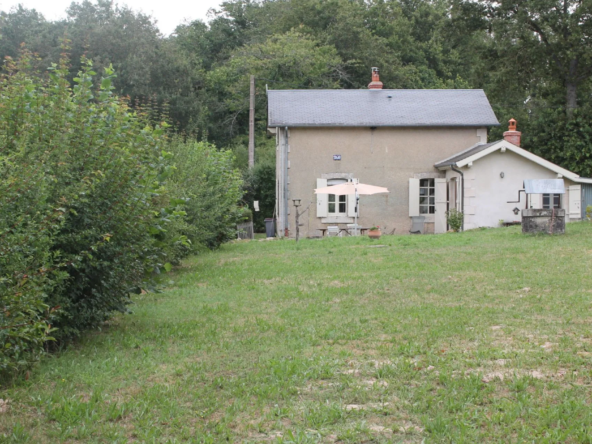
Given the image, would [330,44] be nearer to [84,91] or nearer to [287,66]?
[287,66]

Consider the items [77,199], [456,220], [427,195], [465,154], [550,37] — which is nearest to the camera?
[77,199]

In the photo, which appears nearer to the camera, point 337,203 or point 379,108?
point 337,203

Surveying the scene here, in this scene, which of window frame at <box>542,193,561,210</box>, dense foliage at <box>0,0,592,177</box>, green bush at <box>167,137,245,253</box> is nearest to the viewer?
green bush at <box>167,137,245,253</box>

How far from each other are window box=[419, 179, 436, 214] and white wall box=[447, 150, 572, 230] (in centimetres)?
155

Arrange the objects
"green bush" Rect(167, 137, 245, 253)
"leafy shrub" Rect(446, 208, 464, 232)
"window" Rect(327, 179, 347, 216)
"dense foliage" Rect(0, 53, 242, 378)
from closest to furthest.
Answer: "dense foliage" Rect(0, 53, 242, 378), "green bush" Rect(167, 137, 245, 253), "leafy shrub" Rect(446, 208, 464, 232), "window" Rect(327, 179, 347, 216)

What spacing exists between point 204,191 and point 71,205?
744 centimetres

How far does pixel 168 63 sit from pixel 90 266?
29.9 m

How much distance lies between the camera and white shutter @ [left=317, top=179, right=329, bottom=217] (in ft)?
69.4

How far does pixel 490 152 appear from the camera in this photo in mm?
19516

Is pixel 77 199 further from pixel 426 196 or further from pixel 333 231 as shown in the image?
pixel 426 196

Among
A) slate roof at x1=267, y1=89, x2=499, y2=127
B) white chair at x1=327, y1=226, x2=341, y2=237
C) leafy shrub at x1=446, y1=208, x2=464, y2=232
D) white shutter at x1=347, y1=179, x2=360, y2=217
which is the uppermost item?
slate roof at x1=267, y1=89, x2=499, y2=127

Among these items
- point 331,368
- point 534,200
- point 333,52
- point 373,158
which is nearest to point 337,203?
point 373,158

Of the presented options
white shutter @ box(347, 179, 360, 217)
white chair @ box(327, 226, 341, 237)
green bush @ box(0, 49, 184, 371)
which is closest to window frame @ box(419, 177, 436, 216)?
white shutter @ box(347, 179, 360, 217)

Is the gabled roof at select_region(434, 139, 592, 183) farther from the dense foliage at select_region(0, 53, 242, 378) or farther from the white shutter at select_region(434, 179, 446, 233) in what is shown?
the dense foliage at select_region(0, 53, 242, 378)
